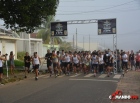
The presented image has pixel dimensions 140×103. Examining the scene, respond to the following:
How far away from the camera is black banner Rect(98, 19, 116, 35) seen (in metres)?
22.2

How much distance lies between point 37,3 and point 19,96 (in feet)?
30.2

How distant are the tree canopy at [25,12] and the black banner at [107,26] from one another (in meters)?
5.28

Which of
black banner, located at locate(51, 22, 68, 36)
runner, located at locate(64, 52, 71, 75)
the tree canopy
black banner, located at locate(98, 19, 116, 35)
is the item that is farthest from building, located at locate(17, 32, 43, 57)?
runner, located at locate(64, 52, 71, 75)

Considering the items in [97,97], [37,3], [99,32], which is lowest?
[97,97]

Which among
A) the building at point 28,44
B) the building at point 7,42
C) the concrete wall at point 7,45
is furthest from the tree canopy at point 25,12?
the building at point 28,44

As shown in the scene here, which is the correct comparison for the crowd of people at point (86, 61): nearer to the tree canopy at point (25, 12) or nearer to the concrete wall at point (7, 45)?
the tree canopy at point (25, 12)

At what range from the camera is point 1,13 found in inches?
664

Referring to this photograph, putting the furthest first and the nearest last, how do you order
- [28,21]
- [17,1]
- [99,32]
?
[99,32] < [28,21] < [17,1]

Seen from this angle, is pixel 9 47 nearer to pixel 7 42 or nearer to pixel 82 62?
pixel 7 42

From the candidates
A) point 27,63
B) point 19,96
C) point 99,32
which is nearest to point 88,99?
point 19,96

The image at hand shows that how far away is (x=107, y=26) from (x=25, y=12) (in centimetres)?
819

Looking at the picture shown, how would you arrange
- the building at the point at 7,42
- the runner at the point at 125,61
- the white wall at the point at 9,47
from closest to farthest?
the runner at the point at 125,61
the building at the point at 7,42
the white wall at the point at 9,47

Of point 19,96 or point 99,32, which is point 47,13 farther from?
point 19,96

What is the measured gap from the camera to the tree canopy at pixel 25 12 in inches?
661
